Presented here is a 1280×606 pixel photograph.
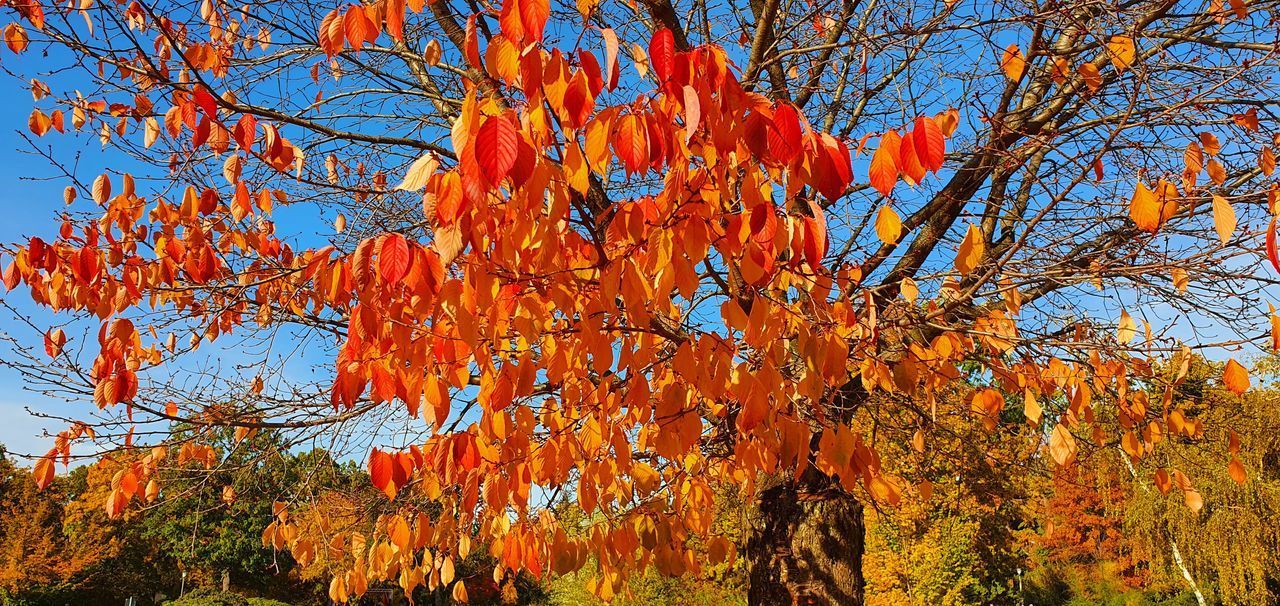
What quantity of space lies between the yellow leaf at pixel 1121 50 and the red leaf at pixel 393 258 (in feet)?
11.5

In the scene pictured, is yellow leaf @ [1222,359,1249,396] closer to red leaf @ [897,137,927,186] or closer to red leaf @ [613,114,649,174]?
red leaf @ [897,137,927,186]

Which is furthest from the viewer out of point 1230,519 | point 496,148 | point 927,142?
point 1230,519

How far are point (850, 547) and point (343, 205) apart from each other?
439 centimetres

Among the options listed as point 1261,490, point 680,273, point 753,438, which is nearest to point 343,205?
point 753,438

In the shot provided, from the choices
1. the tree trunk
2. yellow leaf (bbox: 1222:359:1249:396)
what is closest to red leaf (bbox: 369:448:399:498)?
the tree trunk

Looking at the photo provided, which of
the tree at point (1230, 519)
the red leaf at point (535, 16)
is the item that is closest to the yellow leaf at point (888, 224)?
the red leaf at point (535, 16)

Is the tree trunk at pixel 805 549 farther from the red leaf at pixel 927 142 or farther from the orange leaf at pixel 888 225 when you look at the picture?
the red leaf at pixel 927 142

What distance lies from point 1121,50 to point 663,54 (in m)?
3.09

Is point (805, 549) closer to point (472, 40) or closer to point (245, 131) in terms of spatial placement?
point (472, 40)

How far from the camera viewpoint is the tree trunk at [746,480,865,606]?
4469 mm

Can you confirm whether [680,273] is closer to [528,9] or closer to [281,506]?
[528,9]

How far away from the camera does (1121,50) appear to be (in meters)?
3.72

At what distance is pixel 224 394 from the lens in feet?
17.3

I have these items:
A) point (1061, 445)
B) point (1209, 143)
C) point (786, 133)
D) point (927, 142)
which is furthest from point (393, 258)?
point (1209, 143)
